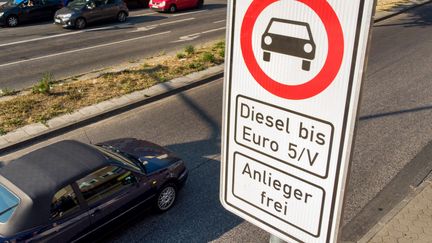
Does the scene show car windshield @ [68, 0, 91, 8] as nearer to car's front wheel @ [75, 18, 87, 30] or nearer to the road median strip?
car's front wheel @ [75, 18, 87, 30]

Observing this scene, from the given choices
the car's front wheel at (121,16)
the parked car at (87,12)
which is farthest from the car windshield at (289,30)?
the car's front wheel at (121,16)

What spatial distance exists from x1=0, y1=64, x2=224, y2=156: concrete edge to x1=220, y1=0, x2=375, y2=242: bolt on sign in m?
7.82

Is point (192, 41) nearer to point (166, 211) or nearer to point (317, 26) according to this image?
point (166, 211)

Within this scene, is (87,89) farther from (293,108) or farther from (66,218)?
(293,108)

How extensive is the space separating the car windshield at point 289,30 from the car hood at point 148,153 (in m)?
5.14

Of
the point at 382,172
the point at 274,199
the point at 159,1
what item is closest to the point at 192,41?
the point at 159,1

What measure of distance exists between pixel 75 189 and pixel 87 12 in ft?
52.2

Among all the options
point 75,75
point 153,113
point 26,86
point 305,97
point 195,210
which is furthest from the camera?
point 75,75

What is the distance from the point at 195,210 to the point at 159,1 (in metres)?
18.8

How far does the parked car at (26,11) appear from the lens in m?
19.6

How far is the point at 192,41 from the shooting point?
17.1m

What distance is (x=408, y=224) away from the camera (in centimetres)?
588

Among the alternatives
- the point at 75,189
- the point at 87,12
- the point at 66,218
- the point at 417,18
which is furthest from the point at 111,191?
the point at 417,18

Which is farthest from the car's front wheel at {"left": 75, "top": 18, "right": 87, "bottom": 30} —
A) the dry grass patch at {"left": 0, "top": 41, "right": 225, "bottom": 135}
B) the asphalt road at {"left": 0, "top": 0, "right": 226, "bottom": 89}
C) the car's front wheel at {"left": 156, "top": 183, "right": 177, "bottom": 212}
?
the car's front wheel at {"left": 156, "top": 183, "right": 177, "bottom": 212}
